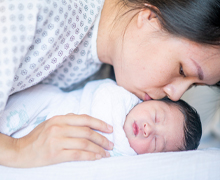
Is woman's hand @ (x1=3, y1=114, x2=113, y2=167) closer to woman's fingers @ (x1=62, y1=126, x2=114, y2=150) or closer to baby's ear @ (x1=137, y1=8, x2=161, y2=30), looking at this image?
woman's fingers @ (x1=62, y1=126, x2=114, y2=150)

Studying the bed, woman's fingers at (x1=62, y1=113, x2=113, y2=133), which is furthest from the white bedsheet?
woman's fingers at (x1=62, y1=113, x2=113, y2=133)

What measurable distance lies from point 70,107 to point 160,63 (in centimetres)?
41

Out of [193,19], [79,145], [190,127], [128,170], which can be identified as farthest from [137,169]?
[193,19]

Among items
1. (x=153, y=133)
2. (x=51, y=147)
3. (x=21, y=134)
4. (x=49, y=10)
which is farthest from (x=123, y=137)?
(x=49, y=10)

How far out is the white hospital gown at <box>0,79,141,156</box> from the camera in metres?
0.86

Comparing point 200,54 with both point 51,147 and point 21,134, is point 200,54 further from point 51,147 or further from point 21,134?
point 21,134

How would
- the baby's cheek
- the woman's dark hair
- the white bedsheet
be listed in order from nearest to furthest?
the white bedsheet
the woman's dark hair
the baby's cheek

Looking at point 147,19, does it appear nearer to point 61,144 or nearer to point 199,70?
point 199,70

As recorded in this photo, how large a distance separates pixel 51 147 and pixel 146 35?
1.76 ft

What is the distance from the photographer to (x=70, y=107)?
981 millimetres

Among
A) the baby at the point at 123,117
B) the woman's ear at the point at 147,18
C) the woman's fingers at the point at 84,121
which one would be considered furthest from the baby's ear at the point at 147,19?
the woman's fingers at the point at 84,121

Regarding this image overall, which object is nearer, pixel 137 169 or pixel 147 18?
pixel 137 169

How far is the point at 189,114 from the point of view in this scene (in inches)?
38.6

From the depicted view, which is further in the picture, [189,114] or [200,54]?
[189,114]
